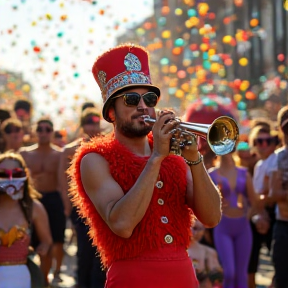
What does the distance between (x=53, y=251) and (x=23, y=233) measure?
3725 mm

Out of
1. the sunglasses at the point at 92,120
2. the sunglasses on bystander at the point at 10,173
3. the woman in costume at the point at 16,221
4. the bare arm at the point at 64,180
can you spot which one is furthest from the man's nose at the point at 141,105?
the bare arm at the point at 64,180

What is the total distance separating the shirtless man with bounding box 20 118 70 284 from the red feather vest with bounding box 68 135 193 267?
572cm

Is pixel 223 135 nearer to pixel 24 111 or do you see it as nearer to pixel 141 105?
pixel 141 105

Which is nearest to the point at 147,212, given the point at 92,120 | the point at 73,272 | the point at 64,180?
the point at 92,120

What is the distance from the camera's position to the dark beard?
4469mm

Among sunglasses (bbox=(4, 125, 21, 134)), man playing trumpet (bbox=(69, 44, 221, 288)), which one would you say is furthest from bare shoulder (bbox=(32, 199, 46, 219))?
sunglasses (bbox=(4, 125, 21, 134))

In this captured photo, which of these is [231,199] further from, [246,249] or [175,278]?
[175,278]

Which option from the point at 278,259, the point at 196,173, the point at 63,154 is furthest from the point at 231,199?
the point at 196,173

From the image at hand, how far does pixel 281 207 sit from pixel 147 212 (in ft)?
11.3

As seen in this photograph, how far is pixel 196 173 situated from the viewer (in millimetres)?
4387

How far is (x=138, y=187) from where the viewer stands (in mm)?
4207

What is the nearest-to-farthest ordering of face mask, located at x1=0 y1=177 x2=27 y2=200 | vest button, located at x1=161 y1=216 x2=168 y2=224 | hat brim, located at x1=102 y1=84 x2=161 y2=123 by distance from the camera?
vest button, located at x1=161 y1=216 x2=168 y2=224 → hat brim, located at x1=102 y1=84 x2=161 y2=123 → face mask, located at x1=0 y1=177 x2=27 y2=200

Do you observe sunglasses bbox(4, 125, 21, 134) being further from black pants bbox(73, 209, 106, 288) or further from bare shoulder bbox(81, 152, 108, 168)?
bare shoulder bbox(81, 152, 108, 168)

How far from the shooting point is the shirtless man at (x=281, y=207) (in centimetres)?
744
